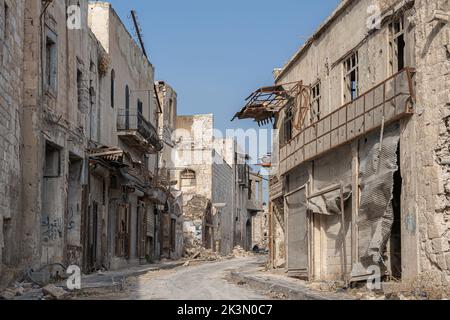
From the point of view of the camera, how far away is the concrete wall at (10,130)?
16.2 meters

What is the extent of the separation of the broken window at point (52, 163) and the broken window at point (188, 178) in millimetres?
38164

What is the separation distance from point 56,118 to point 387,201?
9.98 meters

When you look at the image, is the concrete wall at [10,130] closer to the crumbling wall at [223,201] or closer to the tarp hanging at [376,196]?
the tarp hanging at [376,196]

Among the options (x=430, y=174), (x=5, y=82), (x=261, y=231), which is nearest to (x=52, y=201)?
(x=5, y=82)

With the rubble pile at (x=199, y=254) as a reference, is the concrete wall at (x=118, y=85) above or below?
above

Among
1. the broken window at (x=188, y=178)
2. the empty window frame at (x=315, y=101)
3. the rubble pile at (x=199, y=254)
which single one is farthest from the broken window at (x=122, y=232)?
the broken window at (x=188, y=178)

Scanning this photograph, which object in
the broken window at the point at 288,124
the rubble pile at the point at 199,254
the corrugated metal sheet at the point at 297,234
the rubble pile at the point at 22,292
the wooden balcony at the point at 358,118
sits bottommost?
the rubble pile at the point at 199,254

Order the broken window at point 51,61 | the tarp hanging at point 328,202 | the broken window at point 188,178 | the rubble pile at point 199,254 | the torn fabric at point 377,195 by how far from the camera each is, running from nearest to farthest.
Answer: the torn fabric at point 377,195
the tarp hanging at point 328,202
the broken window at point 51,61
the rubble pile at point 199,254
the broken window at point 188,178

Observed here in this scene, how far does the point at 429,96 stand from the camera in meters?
13.8

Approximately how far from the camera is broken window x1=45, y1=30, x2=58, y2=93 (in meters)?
20.3

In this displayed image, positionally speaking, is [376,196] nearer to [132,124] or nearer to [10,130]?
[10,130]

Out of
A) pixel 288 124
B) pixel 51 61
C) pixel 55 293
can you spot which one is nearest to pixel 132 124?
pixel 288 124

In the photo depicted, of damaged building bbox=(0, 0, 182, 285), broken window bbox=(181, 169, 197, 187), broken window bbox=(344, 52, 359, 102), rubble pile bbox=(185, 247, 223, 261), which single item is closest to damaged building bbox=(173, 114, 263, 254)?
broken window bbox=(181, 169, 197, 187)
